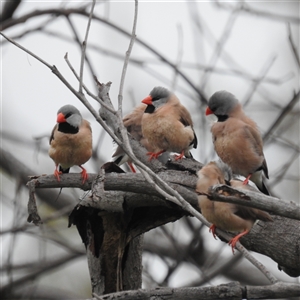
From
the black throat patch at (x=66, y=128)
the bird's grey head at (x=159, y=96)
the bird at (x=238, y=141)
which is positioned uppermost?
the bird's grey head at (x=159, y=96)

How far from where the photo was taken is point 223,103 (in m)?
5.41

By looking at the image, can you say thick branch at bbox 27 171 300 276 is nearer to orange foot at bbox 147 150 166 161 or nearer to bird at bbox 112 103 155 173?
orange foot at bbox 147 150 166 161

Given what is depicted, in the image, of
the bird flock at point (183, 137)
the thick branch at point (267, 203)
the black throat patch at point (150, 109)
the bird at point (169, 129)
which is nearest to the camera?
the thick branch at point (267, 203)

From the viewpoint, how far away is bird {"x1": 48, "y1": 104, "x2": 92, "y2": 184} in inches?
207

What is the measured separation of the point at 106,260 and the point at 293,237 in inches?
63.0

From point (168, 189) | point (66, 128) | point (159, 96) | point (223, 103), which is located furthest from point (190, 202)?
point (159, 96)

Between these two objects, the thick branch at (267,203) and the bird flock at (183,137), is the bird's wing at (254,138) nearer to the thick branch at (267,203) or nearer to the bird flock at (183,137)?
the bird flock at (183,137)

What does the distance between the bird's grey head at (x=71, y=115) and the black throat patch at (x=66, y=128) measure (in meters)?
0.03

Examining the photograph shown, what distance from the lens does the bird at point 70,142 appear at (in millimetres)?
5254

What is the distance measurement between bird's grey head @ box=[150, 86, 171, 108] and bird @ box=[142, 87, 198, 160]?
0.10m

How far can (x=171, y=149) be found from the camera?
18.8 feet

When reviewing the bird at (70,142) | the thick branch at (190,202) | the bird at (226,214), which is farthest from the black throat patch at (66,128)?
the bird at (226,214)

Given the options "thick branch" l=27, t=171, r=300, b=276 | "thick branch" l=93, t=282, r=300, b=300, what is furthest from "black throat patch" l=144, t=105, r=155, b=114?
"thick branch" l=93, t=282, r=300, b=300

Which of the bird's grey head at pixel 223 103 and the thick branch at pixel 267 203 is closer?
the thick branch at pixel 267 203
